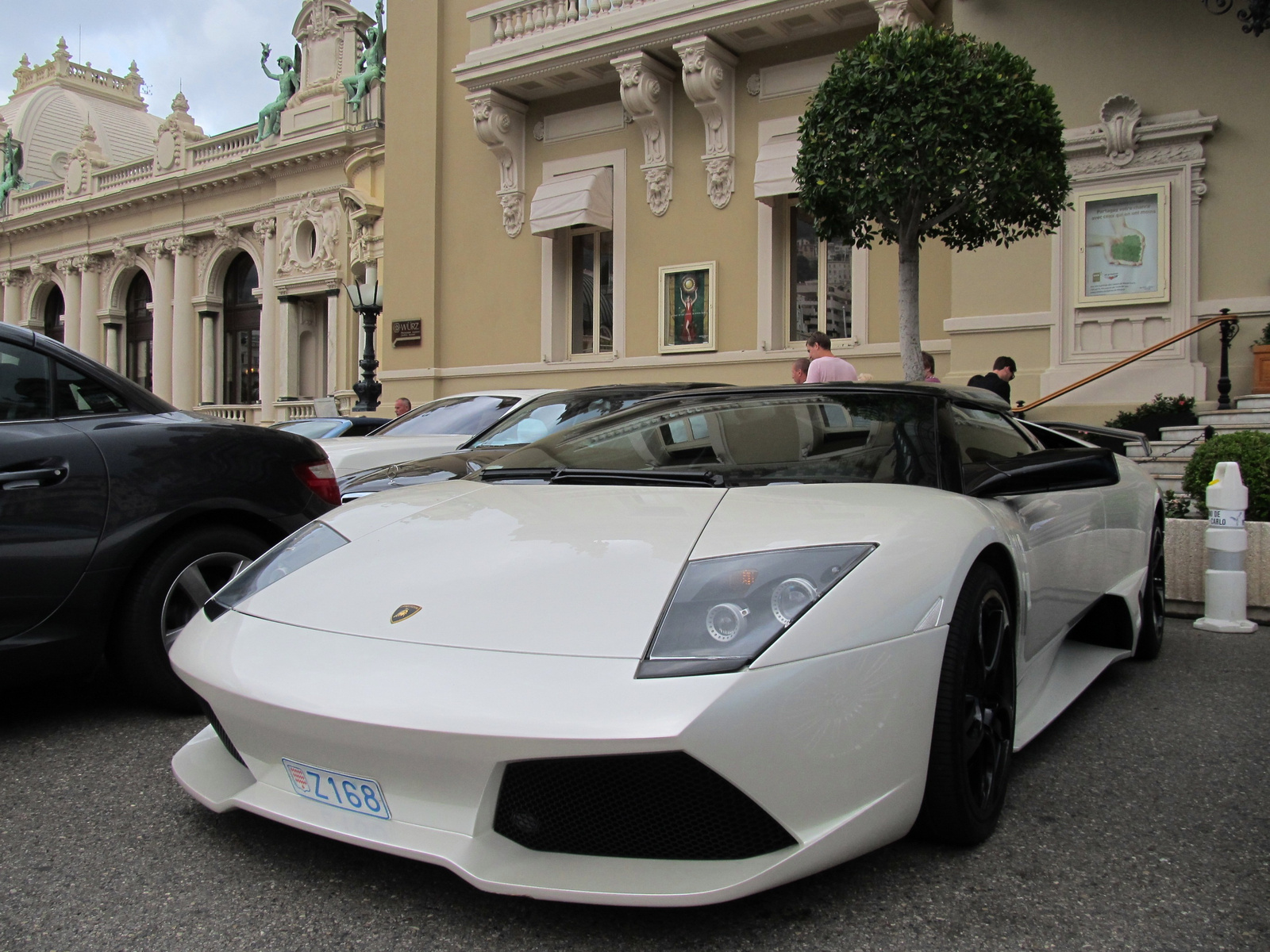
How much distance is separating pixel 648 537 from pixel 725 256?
11.9 meters

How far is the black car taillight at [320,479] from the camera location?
12.5ft

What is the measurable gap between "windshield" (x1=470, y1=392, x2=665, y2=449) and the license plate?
13.0 ft

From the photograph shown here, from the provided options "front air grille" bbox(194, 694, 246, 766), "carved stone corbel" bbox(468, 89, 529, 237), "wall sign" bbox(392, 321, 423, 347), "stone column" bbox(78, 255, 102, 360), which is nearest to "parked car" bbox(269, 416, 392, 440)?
"front air grille" bbox(194, 694, 246, 766)

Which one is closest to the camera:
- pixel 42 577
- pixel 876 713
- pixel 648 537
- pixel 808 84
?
pixel 876 713

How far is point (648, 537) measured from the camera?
2.16 metres

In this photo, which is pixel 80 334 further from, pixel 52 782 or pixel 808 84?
pixel 52 782

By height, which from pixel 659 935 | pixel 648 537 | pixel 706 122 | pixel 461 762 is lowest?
pixel 659 935

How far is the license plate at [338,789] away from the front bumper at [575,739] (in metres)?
0.02

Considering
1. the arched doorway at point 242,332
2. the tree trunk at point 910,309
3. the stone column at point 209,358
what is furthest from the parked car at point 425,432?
the stone column at point 209,358

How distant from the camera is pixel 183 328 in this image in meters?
27.5

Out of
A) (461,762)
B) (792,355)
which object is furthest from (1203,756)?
(792,355)

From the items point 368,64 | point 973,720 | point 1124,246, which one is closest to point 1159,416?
point 1124,246

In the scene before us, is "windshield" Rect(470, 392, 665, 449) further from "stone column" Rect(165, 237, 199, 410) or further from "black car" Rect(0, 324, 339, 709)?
"stone column" Rect(165, 237, 199, 410)

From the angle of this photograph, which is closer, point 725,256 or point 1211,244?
point 1211,244
